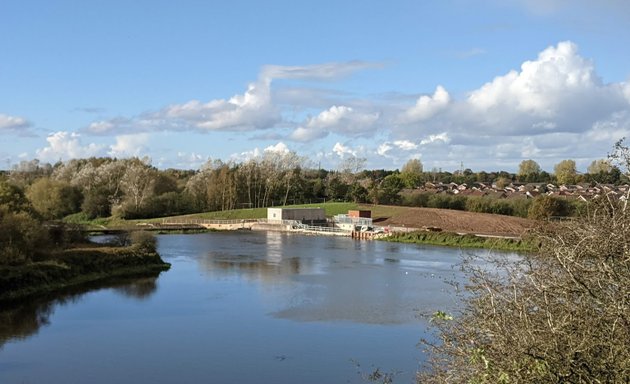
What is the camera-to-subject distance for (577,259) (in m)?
5.80

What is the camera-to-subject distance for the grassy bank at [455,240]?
156 feet

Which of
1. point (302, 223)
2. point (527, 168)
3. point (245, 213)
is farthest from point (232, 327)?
point (527, 168)

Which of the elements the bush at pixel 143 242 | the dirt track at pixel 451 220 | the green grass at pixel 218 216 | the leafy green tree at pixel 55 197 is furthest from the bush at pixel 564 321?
the green grass at pixel 218 216

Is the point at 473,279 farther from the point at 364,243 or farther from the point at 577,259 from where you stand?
the point at 364,243

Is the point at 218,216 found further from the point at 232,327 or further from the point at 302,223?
the point at 232,327

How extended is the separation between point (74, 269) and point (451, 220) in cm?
4123

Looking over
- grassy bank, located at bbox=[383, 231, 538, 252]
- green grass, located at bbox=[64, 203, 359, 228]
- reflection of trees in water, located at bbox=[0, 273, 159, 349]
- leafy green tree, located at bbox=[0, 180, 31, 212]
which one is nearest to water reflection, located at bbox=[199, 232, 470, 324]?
grassy bank, located at bbox=[383, 231, 538, 252]

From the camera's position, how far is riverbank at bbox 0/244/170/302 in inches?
1035

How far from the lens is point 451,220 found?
2479 inches

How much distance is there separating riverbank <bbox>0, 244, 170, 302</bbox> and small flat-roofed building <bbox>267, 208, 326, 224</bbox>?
107ft

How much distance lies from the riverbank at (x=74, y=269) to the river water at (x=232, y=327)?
1.21 m

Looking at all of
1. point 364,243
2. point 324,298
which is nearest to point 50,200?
point 364,243

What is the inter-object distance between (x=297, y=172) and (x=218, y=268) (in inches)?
2070

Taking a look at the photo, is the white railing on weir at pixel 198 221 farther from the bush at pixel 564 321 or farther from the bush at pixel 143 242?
the bush at pixel 564 321
